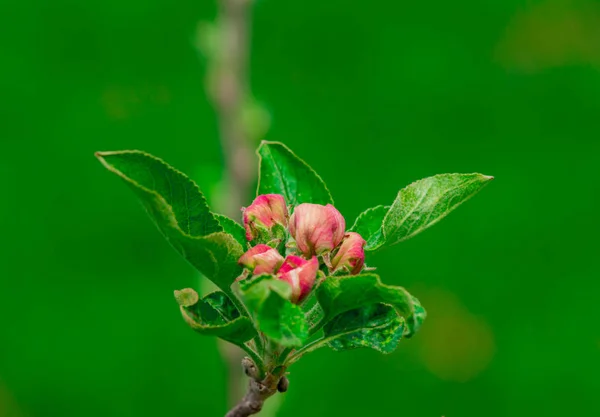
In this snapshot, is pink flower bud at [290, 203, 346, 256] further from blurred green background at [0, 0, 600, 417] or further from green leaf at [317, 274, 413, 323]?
blurred green background at [0, 0, 600, 417]

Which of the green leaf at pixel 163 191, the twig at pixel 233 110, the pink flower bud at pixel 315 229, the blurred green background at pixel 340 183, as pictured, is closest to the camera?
the green leaf at pixel 163 191

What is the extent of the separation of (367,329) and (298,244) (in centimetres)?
17

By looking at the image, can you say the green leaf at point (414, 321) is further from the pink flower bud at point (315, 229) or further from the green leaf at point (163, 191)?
the green leaf at point (163, 191)

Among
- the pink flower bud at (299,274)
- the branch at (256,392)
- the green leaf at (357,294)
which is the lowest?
the branch at (256,392)

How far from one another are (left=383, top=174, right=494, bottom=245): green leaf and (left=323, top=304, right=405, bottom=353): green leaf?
0.10 m

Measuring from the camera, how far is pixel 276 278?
0.94 m

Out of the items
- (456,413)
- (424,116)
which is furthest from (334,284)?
(424,116)

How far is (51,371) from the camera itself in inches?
165

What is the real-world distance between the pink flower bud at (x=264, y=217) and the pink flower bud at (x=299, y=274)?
0.30 feet

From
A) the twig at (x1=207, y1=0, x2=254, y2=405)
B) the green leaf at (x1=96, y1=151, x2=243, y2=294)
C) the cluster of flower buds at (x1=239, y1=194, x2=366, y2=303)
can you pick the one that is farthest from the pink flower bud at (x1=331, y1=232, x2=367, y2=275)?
the twig at (x1=207, y1=0, x2=254, y2=405)

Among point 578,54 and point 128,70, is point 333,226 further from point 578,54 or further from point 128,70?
point 578,54

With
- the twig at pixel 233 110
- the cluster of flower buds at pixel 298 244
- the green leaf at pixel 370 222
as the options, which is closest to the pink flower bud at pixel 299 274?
the cluster of flower buds at pixel 298 244

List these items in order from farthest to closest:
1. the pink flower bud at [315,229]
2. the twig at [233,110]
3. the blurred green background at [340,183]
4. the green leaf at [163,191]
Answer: the blurred green background at [340,183], the twig at [233,110], the pink flower bud at [315,229], the green leaf at [163,191]

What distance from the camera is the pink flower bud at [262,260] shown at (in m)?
1.00
